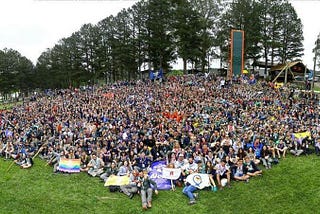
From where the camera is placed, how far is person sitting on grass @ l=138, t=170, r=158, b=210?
42.1 feet

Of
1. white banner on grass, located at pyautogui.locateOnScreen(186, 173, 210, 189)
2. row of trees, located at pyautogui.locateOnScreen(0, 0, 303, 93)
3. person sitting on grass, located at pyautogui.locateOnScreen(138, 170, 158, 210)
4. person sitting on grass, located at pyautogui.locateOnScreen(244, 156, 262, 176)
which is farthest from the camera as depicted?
row of trees, located at pyautogui.locateOnScreen(0, 0, 303, 93)

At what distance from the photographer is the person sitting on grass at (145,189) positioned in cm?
1284

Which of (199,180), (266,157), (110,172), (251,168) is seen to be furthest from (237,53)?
(110,172)

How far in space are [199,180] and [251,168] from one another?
8.69 ft

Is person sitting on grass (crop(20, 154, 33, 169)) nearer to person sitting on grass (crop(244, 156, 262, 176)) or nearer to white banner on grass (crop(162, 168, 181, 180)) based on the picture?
white banner on grass (crop(162, 168, 181, 180))

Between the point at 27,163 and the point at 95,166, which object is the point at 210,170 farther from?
the point at 27,163

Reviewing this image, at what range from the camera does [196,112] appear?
941 inches

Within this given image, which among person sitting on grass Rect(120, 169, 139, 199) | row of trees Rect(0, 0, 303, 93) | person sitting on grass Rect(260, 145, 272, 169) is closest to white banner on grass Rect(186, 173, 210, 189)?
person sitting on grass Rect(120, 169, 139, 199)

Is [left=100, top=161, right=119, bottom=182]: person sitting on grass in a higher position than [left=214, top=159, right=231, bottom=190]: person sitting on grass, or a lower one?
lower

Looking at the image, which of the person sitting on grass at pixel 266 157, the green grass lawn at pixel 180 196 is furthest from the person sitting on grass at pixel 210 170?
the person sitting on grass at pixel 266 157

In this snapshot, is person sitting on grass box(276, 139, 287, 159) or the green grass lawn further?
person sitting on grass box(276, 139, 287, 159)

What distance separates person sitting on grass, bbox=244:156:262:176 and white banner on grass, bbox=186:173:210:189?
6.72 ft

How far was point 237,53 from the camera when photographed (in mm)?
38750

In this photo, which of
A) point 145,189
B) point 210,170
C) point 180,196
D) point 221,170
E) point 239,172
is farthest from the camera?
point 239,172
